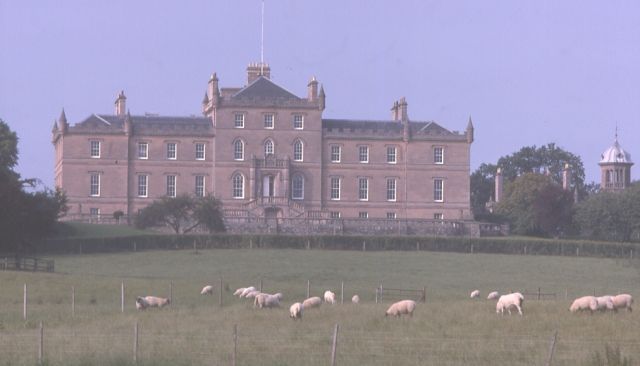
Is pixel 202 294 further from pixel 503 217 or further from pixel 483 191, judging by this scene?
pixel 483 191

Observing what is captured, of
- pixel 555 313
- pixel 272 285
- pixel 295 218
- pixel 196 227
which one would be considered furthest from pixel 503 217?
pixel 555 313

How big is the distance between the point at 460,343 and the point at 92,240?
188ft

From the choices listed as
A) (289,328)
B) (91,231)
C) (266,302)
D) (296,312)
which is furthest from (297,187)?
(289,328)

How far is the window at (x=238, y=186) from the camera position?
382 ft

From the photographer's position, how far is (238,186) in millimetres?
116750

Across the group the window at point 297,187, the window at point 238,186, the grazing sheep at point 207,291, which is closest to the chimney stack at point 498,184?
the window at point 297,187

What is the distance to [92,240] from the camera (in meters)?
85.6

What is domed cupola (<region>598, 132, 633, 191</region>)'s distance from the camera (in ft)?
492

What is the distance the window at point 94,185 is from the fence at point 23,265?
1903 inches

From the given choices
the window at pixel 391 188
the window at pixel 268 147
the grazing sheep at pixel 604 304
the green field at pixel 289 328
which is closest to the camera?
the green field at pixel 289 328

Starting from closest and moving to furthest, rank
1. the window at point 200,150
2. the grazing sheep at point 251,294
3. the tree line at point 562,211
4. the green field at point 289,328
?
1. the green field at point 289,328
2. the grazing sheep at point 251,294
3. the tree line at point 562,211
4. the window at point 200,150

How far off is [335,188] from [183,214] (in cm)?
2103

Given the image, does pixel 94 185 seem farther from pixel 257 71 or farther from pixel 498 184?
pixel 498 184

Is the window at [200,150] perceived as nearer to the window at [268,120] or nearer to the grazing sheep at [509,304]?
the window at [268,120]
